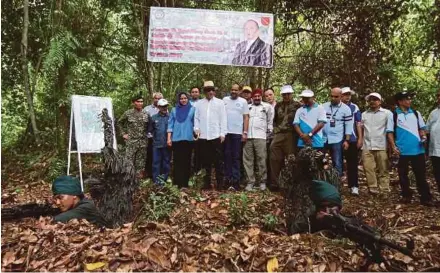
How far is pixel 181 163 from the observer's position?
838 centimetres

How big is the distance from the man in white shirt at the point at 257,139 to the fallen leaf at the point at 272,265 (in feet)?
14.1

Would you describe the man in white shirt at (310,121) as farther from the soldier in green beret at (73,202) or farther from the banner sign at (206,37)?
the soldier in green beret at (73,202)

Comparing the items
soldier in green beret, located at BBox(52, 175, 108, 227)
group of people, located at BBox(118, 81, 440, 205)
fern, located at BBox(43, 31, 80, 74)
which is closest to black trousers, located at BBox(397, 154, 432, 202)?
group of people, located at BBox(118, 81, 440, 205)

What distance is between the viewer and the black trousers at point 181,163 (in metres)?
8.35

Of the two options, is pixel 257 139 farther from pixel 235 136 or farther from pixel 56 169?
pixel 56 169

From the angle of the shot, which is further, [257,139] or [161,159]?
[161,159]

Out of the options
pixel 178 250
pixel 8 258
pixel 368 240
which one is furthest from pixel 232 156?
pixel 8 258

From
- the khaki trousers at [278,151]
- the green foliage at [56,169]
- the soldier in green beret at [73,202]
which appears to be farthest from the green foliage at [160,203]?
the green foliage at [56,169]

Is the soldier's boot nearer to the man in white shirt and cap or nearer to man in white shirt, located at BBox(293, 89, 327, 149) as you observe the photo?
man in white shirt, located at BBox(293, 89, 327, 149)

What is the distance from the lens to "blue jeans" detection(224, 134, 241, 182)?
331 inches

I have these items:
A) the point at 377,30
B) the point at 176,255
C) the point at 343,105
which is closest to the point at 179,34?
the point at 343,105

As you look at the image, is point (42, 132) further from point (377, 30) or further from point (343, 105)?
point (377, 30)

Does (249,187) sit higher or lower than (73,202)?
lower

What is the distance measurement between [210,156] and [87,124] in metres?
2.48
